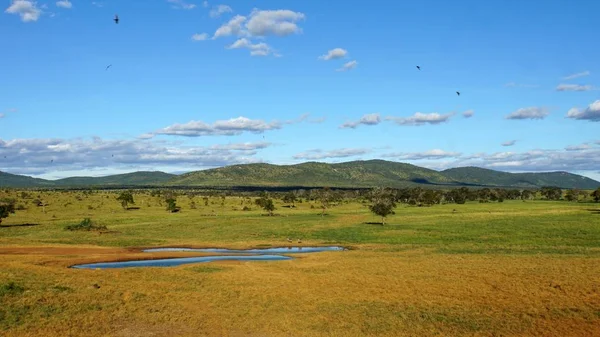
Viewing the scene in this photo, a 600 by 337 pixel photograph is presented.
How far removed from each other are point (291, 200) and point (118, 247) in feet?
333

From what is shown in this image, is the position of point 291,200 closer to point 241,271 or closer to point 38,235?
point 38,235

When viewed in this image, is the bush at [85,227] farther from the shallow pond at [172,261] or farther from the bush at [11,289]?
the bush at [11,289]

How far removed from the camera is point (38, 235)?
7562 centimetres

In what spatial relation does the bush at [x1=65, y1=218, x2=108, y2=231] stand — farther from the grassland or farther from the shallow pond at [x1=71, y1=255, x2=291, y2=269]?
the shallow pond at [x1=71, y1=255, x2=291, y2=269]

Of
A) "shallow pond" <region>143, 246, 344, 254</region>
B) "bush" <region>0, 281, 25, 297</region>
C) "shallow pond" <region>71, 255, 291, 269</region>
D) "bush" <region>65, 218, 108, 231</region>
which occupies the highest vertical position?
"bush" <region>65, 218, 108, 231</region>

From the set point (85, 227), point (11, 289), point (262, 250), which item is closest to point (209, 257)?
point (262, 250)

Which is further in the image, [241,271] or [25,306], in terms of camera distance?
[241,271]

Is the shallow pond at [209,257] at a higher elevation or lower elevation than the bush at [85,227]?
lower

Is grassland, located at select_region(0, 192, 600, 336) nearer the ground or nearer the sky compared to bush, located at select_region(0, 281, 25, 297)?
nearer the ground

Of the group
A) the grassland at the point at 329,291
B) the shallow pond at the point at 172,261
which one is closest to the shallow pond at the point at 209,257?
the shallow pond at the point at 172,261

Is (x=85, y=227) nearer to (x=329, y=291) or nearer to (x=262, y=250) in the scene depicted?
(x=262, y=250)

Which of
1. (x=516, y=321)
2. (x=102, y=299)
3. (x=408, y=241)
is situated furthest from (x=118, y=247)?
(x=516, y=321)

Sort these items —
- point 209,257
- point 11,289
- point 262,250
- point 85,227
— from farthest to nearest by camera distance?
point 85,227 → point 262,250 → point 209,257 → point 11,289

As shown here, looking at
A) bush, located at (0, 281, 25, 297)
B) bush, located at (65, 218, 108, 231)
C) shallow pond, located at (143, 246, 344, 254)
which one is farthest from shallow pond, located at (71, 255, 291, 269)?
bush, located at (65, 218, 108, 231)
